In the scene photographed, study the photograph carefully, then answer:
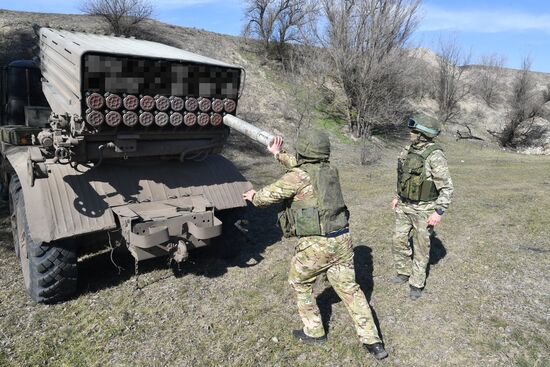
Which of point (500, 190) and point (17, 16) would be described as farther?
point (17, 16)

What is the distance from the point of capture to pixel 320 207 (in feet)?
11.1

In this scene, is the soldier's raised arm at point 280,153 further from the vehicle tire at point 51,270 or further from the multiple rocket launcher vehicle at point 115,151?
the vehicle tire at point 51,270

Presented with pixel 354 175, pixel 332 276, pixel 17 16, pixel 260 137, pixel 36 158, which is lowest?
pixel 354 175

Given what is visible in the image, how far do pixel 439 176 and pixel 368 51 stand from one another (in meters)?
14.9

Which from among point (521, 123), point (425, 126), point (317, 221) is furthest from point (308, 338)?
point (521, 123)

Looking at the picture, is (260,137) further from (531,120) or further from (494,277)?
(531,120)

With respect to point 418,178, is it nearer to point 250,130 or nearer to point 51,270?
point 250,130

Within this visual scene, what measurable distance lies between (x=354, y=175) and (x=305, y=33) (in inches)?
404

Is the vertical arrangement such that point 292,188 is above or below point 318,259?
above

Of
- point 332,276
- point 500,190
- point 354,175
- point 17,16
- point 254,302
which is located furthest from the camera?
point 17,16

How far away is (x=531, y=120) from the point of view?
25297 mm

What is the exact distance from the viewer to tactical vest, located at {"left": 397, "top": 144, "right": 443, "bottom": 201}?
14.4ft

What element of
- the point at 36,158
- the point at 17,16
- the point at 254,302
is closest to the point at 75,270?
the point at 36,158

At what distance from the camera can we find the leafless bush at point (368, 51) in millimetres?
17766
